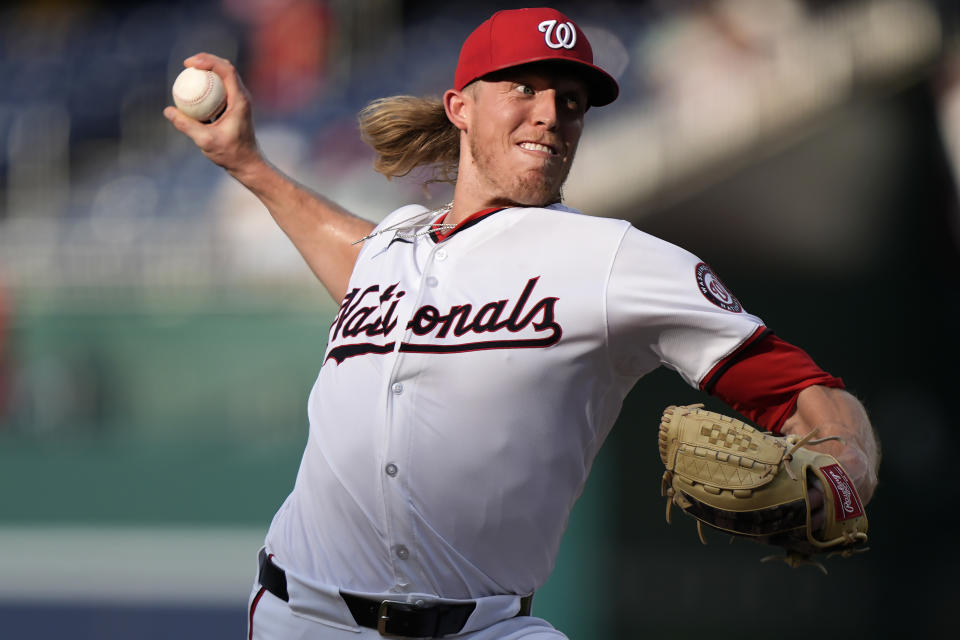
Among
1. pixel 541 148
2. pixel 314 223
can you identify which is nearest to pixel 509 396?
pixel 541 148

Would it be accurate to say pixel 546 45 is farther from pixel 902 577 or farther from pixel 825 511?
pixel 902 577

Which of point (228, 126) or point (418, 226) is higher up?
point (228, 126)

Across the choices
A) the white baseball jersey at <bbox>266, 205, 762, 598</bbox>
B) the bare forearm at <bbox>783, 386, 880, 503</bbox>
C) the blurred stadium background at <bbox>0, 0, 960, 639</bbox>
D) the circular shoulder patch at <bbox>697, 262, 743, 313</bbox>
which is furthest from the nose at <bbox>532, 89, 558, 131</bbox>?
the blurred stadium background at <bbox>0, 0, 960, 639</bbox>

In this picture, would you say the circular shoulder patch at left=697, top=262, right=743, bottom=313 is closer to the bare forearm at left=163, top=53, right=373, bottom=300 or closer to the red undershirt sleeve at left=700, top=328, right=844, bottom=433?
the red undershirt sleeve at left=700, top=328, right=844, bottom=433

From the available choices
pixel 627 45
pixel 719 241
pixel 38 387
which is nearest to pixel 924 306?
pixel 719 241

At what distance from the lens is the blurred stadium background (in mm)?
5500

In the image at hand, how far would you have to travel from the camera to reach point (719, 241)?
5.94 meters

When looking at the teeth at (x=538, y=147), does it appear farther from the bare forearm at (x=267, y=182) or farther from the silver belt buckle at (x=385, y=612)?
the silver belt buckle at (x=385, y=612)

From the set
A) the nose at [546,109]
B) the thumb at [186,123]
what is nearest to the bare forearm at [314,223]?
the thumb at [186,123]

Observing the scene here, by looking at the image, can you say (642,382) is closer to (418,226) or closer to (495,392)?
(418,226)

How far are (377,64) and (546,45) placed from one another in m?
5.79

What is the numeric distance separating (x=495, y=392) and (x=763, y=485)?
17.9 inches

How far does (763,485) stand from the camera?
1552mm

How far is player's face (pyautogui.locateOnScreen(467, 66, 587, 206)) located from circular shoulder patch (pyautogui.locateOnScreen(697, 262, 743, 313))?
0.37 m
